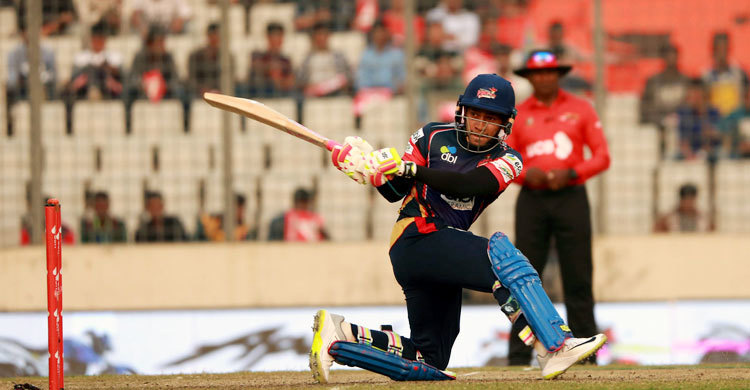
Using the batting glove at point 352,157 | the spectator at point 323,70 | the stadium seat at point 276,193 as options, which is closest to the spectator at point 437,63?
the spectator at point 323,70

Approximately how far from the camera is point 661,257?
34.2 feet

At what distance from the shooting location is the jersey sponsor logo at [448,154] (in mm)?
5645

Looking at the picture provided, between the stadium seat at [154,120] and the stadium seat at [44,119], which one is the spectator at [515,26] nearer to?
the stadium seat at [154,120]

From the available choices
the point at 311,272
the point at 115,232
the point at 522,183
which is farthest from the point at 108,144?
the point at 522,183

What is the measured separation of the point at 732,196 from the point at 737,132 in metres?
0.63

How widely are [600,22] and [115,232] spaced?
16.3 feet

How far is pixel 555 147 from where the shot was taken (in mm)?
7766

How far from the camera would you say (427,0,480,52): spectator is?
11.0 meters

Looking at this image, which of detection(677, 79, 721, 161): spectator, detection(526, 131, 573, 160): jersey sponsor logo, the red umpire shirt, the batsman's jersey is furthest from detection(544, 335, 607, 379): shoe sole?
detection(677, 79, 721, 161): spectator

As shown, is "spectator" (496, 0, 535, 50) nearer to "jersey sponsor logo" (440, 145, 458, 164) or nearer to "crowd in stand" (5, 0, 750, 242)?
"crowd in stand" (5, 0, 750, 242)

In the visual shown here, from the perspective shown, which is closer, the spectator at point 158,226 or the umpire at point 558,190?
the umpire at point 558,190

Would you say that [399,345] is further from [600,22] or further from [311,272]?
[600,22]

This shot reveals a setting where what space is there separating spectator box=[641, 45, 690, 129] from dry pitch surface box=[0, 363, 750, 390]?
13.8ft

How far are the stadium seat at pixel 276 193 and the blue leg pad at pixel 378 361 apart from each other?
5.18 meters
